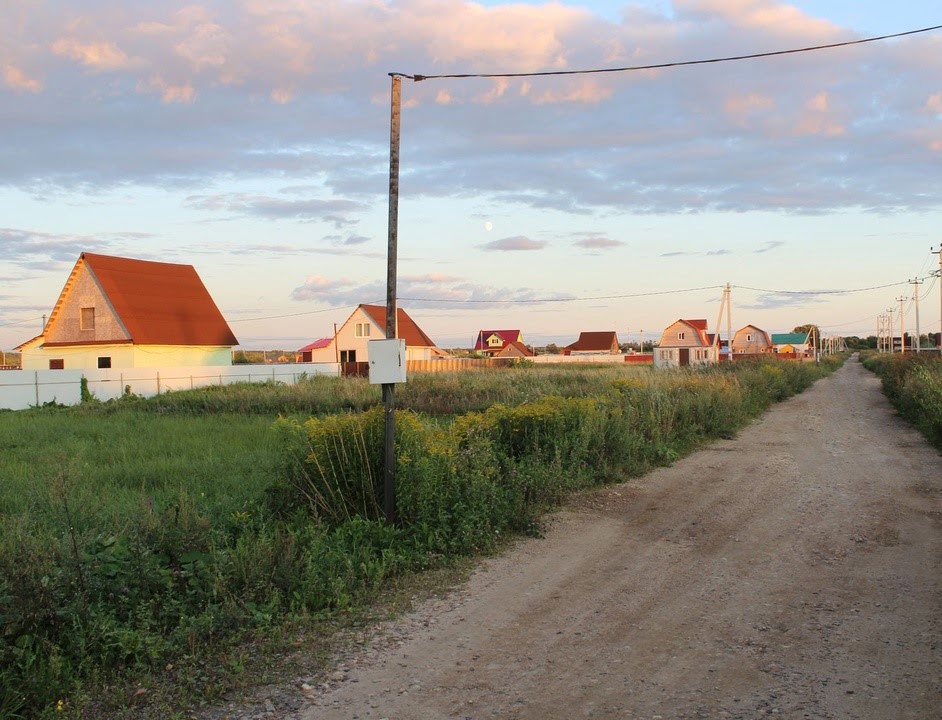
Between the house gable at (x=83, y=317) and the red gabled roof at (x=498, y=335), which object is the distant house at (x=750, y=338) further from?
the house gable at (x=83, y=317)

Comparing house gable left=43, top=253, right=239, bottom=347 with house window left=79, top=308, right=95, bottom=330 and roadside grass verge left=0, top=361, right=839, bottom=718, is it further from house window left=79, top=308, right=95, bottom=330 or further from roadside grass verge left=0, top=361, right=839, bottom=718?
roadside grass verge left=0, top=361, right=839, bottom=718

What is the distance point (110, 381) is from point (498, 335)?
8522 cm

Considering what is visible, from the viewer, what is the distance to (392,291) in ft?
27.5

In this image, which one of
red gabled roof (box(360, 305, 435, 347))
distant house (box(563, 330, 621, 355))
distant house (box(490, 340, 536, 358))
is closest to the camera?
red gabled roof (box(360, 305, 435, 347))

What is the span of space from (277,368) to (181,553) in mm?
38716

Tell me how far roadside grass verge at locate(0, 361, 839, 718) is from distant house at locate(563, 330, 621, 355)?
97786 mm

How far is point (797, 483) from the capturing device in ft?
36.8

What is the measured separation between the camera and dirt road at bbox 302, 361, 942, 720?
438cm

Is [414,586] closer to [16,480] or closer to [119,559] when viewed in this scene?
[119,559]

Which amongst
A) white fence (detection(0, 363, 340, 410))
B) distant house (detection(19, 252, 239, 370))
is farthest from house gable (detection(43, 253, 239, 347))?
white fence (detection(0, 363, 340, 410))

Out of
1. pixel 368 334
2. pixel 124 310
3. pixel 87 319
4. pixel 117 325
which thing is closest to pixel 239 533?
pixel 117 325

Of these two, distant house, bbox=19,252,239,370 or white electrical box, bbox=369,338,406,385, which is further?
distant house, bbox=19,252,239,370

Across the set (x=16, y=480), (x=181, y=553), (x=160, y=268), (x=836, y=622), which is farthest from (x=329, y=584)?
(x=160, y=268)

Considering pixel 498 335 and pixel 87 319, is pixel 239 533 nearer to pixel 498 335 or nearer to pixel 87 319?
pixel 87 319
